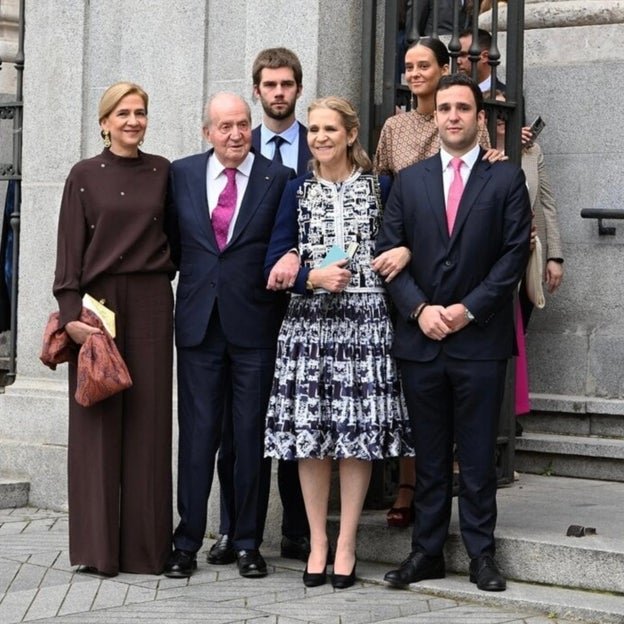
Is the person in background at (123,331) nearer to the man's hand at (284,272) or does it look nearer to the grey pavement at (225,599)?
the grey pavement at (225,599)

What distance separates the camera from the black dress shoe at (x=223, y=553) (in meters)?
7.68

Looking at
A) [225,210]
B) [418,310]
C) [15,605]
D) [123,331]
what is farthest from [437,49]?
[15,605]

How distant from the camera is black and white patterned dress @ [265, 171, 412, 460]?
23.2 ft

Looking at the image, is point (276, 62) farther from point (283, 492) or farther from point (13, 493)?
point (13, 493)

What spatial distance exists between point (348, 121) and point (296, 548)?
2051mm

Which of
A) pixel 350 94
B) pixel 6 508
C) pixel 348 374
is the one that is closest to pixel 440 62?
pixel 350 94

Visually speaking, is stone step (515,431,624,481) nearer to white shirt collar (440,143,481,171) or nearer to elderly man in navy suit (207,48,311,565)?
elderly man in navy suit (207,48,311,565)

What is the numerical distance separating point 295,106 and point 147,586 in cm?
245

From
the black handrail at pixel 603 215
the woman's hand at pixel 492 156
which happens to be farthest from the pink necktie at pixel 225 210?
the black handrail at pixel 603 215

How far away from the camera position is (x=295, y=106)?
8.07 metres

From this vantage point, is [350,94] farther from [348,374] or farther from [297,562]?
[297,562]

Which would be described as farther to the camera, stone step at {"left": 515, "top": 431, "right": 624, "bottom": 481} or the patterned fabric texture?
stone step at {"left": 515, "top": 431, "right": 624, "bottom": 481}

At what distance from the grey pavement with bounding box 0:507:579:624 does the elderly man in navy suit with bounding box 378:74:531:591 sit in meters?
0.18

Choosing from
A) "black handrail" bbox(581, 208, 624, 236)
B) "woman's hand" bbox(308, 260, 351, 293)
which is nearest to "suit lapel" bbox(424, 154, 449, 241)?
"woman's hand" bbox(308, 260, 351, 293)
